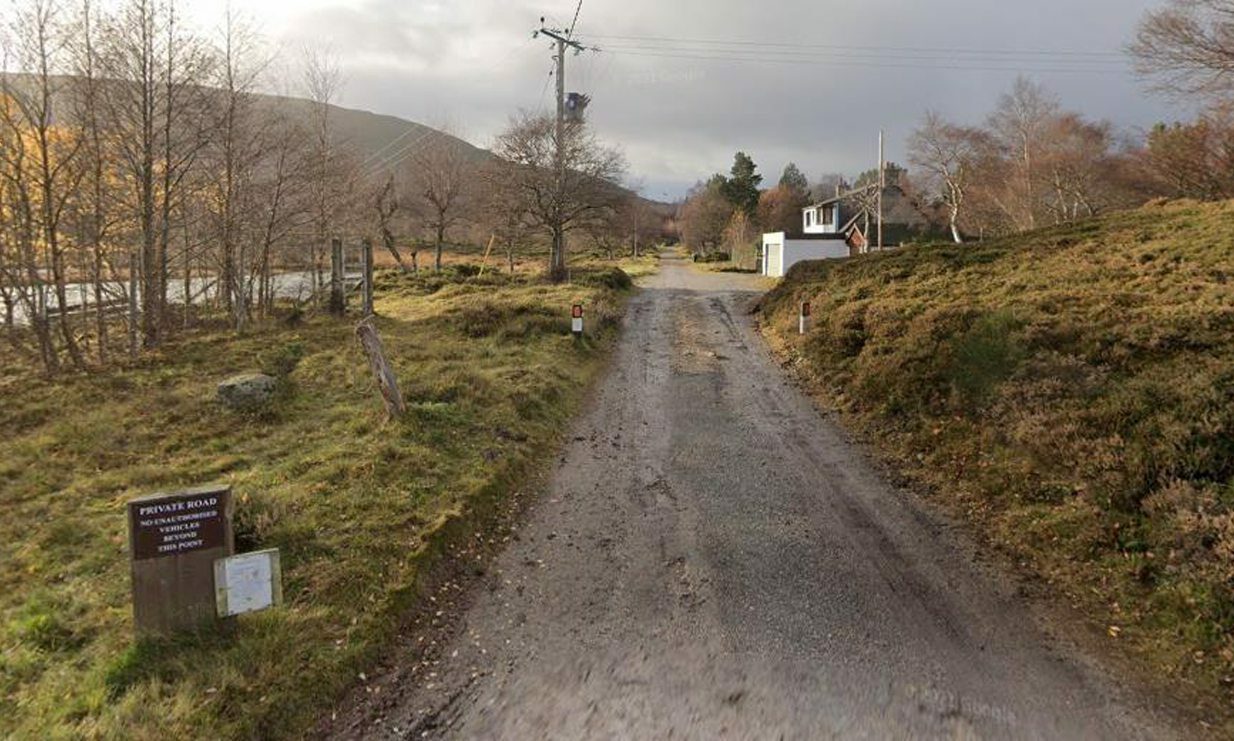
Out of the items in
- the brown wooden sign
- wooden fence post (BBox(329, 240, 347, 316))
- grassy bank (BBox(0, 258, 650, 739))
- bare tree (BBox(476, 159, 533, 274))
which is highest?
bare tree (BBox(476, 159, 533, 274))

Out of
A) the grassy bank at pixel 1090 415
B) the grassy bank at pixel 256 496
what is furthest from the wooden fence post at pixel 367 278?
the grassy bank at pixel 1090 415

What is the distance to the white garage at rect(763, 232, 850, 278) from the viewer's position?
120ft

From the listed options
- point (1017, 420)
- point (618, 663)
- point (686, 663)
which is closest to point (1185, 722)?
point (686, 663)

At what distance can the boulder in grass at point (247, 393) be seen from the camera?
32.7ft

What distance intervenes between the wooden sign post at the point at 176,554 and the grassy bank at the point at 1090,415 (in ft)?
18.5

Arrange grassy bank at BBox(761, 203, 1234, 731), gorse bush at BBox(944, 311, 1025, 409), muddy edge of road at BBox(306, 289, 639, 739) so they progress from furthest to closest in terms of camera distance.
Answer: gorse bush at BBox(944, 311, 1025, 409)
grassy bank at BBox(761, 203, 1234, 731)
muddy edge of road at BBox(306, 289, 639, 739)

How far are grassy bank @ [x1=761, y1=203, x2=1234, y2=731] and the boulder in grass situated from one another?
8729mm

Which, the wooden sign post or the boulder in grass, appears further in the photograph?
the boulder in grass

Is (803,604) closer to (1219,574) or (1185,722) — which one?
(1185,722)

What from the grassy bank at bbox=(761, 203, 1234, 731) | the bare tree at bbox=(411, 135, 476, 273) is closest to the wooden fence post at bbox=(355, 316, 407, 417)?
the grassy bank at bbox=(761, 203, 1234, 731)

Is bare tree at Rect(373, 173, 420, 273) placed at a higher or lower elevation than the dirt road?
higher

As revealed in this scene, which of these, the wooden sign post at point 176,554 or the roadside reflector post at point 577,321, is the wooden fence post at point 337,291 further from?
the wooden sign post at point 176,554

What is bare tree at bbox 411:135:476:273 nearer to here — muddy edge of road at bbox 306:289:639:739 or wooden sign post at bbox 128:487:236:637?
muddy edge of road at bbox 306:289:639:739

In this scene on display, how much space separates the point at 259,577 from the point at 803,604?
3.63 m
